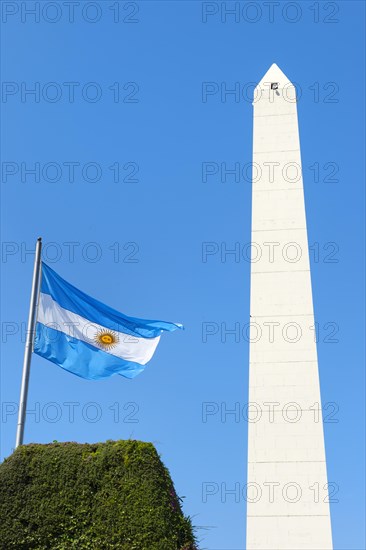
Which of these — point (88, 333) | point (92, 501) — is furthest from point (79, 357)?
point (92, 501)

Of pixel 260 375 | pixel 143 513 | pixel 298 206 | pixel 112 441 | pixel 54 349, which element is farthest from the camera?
pixel 298 206

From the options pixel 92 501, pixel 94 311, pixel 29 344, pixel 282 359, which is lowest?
pixel 92 501

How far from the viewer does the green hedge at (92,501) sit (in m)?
8.04

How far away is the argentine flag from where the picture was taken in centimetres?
1215

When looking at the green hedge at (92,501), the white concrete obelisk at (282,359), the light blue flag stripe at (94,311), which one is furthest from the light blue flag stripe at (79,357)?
the white concrete obelisk at (282,359)

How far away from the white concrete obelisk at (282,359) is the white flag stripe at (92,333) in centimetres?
644

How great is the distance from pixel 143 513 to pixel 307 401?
10654 mm

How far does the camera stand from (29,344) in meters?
11.4

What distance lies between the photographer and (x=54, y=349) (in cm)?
1205

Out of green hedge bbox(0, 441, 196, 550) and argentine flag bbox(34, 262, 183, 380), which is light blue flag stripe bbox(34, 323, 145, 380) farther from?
green hedge bbox(0, 441, 196, 550)

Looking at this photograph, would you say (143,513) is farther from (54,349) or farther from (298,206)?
(298,206)

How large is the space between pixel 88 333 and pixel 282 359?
734 cm

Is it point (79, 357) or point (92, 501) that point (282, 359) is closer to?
point (79, 357)

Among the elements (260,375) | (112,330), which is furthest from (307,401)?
(112,330)
